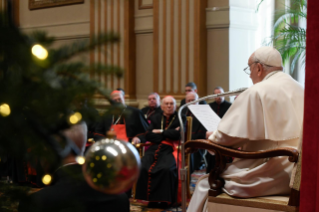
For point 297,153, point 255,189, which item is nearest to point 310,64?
point 297,153

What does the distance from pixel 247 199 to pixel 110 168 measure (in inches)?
85.3

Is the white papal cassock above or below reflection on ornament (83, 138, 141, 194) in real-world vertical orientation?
below

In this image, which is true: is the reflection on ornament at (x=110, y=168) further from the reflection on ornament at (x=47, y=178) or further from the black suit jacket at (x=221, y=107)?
the black suit jacket at (x=221, y=107)

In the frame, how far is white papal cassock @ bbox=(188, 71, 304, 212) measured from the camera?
2766mm

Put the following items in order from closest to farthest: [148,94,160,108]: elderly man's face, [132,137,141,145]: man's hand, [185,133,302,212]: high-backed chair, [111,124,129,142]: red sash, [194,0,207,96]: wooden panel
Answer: [185,133,302,212]: high-backed chair
[132,137,141,145]: man's hand
[111,124,129,142]: red sash
[148,94,160,108]: elderly man's face
[194,0,207,96]: wooden panel

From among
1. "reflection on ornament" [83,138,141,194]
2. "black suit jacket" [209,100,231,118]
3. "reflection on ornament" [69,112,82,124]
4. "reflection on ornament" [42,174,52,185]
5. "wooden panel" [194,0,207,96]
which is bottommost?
"black suit jacket" [209,100,231,118]

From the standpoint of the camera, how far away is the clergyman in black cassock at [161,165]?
5129 mm

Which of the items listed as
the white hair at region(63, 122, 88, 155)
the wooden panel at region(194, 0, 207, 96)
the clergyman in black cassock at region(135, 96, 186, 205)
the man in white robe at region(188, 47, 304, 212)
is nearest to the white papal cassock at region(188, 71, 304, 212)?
the man in white robe at region(188, 47, 304, 212)

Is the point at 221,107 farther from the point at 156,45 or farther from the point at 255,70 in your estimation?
the point at 255,70

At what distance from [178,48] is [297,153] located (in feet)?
21.2

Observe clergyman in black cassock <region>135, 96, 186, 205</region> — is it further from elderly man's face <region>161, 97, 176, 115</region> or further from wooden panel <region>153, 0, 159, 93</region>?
wooden panel <region>153, 0, 159, 93</region>

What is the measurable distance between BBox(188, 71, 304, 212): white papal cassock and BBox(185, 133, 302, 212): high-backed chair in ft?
0.22

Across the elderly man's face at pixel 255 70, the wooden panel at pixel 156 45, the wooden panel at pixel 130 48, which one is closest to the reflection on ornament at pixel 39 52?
the elderly man's face at pixel 255 70

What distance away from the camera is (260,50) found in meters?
3.12
